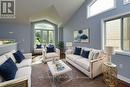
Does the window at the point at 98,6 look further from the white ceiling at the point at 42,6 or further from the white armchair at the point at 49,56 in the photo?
the white armchair at the point at 49,56

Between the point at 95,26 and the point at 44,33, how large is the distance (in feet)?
19.7

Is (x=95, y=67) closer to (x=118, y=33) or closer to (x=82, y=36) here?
(x=118, y=33)

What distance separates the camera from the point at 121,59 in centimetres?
374

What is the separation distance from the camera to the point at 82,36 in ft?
21.7

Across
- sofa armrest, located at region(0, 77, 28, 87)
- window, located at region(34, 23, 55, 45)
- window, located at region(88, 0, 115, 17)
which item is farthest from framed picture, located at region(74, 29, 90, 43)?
sofa armrest, located at region(0, 77, 28, 87)

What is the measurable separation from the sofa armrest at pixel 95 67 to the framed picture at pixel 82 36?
2118 millimetres

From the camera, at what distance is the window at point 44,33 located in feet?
33.1

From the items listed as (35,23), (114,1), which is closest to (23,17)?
(35,23)

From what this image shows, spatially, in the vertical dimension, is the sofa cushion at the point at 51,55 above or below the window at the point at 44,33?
below

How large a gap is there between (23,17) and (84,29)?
3812mm

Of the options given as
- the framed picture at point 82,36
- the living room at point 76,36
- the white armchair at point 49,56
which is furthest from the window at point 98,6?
the white armchair at point 49,56

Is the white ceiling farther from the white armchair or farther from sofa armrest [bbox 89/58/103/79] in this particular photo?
sofa armrest [bbox 89/58/103/79]

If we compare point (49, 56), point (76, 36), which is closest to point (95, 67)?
point (49, 56)

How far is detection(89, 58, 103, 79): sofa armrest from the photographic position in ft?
12.1
